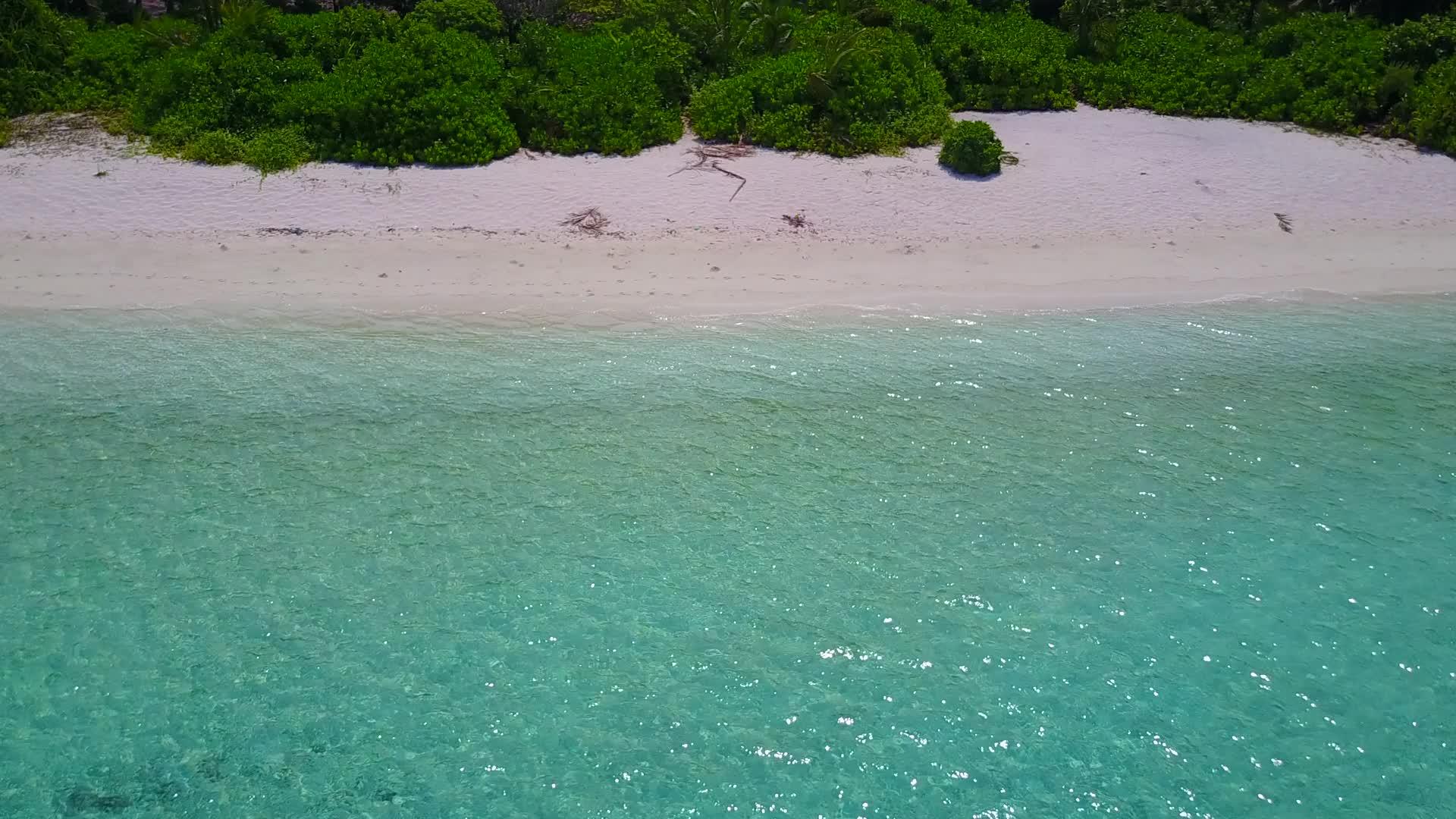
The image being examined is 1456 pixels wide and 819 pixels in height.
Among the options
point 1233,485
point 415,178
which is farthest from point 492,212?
point 1233,485

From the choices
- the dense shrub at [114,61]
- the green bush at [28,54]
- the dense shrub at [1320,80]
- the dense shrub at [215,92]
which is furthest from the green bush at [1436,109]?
the green bush at [28,54]

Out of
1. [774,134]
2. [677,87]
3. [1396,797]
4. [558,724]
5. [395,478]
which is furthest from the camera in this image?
[677,87]

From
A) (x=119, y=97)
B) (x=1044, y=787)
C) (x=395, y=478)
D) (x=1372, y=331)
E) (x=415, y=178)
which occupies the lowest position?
(x=1044, y=787)

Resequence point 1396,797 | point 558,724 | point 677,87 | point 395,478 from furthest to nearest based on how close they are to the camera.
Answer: point 677,87, point 395,478, point 558,724, point 1396,797

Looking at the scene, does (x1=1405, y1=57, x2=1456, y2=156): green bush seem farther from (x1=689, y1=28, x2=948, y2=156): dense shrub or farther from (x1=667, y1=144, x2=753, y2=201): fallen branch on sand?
(x1=667, y1=144, x2=753, y2=201): fallen branch on sand

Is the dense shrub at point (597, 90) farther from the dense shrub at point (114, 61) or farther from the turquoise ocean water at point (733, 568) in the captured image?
the dense shrub at point (114, 61)

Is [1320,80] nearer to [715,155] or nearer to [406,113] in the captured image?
[715,155]

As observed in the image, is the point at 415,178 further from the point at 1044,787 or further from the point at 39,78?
the point at 1044,787

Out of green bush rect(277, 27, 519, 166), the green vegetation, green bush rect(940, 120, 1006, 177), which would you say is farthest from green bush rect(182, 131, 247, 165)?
green bush rect(940, 120, 1006, 177)
